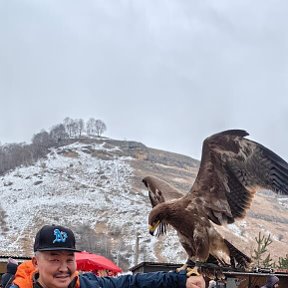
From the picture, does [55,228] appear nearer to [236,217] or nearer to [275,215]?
[236,217]

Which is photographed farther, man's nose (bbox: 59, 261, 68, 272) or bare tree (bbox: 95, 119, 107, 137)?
bare tree (bbox: 95, 119, 107, 137)

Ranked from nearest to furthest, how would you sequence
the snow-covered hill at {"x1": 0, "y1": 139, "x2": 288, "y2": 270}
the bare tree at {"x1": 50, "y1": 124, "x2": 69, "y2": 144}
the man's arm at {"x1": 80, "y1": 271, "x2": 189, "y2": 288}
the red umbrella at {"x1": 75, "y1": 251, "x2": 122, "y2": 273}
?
the man's arm at {"x1": 80, "y1": 271, "x2": 189, "y2": 288} < the red umbrella at {"x1": 75, "y1": 251, "x2": 122, "y2": 273} < the snow-covered hill at {"x1": 0, "y1": 139, "x2": 288, "y2": 270} < the bare tree at {"x1": 50, "y1": 124, "x2": 69, "y2": 144}

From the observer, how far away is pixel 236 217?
21.1 feet

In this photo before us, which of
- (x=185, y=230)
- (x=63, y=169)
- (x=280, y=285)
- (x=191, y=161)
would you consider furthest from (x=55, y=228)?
(x=191, y=161)

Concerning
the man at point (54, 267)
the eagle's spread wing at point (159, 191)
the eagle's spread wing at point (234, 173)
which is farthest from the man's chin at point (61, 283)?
the eagle's spread wing at point (159, 191)

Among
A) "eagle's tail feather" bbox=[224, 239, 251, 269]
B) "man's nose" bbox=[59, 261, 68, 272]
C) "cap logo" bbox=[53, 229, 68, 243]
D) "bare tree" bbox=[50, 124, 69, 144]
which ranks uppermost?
"bare tree" bbox=[50, 124, 69, 144]

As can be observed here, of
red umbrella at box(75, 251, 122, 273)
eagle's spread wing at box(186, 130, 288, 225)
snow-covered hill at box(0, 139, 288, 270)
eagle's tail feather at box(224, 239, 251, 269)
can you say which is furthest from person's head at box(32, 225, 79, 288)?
snow-covered hill at box(0, 139, 288, 270)

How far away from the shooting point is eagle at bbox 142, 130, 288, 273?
5.82m

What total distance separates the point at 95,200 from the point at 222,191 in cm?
7568

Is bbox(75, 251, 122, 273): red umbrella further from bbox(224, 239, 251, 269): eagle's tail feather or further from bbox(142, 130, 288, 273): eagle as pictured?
bbox(224, 239, 251, 269): eagle's tail feather

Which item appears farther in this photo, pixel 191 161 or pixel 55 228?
pixel 191 161

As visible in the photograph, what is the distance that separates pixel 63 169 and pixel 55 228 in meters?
94.8

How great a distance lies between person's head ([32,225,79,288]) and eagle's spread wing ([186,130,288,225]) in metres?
3.67

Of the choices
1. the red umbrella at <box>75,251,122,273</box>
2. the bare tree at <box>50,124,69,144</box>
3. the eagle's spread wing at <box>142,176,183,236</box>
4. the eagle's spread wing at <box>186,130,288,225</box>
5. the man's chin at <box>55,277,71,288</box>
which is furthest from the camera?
the bare tree at <box>50,124,69,144</box>
